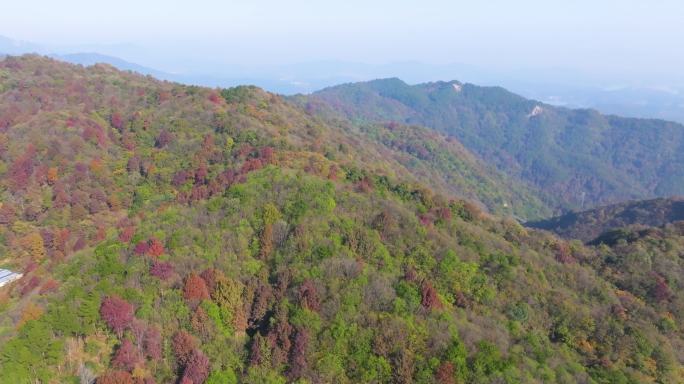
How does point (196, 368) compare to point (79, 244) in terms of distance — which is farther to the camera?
point (79, 244)

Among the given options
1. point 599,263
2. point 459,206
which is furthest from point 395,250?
point 599,263

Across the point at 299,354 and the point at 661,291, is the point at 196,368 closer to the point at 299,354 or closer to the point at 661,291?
the point at 299,354

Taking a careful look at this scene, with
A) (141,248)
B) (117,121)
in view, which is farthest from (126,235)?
(117,121)

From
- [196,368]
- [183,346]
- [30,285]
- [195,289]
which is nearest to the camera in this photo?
[196,368]

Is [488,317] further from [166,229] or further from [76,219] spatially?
[76,219]

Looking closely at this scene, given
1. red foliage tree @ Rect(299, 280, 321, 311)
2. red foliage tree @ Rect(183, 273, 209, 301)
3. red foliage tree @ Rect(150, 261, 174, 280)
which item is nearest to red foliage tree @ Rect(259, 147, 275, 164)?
red foliage tree @ Rect(150, 261, 174, 280)

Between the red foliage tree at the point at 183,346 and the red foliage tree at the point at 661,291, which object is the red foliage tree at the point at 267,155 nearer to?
the red foliage tree at the point at 183,346
